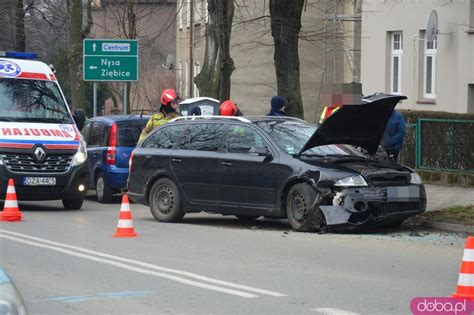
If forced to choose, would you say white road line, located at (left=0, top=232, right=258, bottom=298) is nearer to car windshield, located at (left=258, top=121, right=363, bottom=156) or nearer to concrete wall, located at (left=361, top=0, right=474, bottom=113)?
car windshield, located at (left=258, top=121, right=363, bottom=156)

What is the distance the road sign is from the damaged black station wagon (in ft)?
30.1

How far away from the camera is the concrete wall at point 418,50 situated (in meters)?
24.2

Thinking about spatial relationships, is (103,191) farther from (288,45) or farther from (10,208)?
(288,45)

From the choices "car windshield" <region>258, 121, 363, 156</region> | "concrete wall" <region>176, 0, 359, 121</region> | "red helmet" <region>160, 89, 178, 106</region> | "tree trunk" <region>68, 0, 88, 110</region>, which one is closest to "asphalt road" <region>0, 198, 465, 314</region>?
"car windshield" <region>258, 121, 363, 156</region>

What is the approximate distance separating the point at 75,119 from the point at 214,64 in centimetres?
627

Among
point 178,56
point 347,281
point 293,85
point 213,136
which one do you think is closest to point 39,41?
point 178,56

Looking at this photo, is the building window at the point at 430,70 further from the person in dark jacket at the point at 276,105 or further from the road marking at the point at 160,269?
the road marking at the point at 160,269

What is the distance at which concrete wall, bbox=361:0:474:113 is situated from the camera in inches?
954

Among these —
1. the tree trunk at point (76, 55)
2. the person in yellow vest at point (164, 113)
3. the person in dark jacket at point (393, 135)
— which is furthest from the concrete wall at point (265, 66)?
the person in dark jacket at point (393, 135)

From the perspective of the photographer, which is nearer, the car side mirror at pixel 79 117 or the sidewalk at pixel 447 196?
the sidewalk at pixel 447 196

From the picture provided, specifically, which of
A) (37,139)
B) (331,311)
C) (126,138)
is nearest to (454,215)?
(331,311)

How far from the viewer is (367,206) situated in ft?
41.6

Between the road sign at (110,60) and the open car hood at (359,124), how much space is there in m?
11.2

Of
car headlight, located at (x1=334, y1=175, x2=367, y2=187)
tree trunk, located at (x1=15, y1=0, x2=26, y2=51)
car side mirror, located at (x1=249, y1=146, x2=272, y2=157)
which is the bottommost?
car headlight, located at (x1=334, y1=175, x2=367, y2=187)
